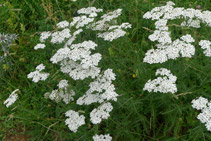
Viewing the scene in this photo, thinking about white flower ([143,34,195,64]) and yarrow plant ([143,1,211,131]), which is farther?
white flower ([143,34,195,64])

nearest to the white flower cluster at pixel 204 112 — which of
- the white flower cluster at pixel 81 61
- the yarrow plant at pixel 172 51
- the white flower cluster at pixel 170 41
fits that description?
the yarrow plant at pixel 172 51

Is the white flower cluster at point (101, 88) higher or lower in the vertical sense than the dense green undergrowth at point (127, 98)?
higher

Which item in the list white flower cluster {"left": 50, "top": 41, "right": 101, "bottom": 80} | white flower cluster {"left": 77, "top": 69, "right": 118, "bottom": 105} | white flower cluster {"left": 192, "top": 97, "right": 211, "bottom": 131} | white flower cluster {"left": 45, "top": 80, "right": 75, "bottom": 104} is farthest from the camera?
white flower cluster {"left": 45, "top": 80, "right": 75, "bottom": 104}

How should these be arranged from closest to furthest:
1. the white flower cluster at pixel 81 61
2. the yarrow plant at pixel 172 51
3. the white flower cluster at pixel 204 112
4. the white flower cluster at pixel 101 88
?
the white flower cluster at pixel 204 112 → the yarrow plant at pixel 172 51 → the white flower cluster at pixel 101 88 → the white flower cluster at pixel 81 61

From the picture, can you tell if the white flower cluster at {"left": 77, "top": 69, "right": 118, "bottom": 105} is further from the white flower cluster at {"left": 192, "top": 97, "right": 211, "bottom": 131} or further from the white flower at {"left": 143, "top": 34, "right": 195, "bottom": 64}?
the white flower cluster at {"left": 192, "top": 97, "right": 211, "bottom": 131}

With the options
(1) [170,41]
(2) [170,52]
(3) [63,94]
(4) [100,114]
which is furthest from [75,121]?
(1) [170,41]

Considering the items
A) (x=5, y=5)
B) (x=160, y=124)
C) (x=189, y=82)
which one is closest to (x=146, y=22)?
(x=189, y=82)

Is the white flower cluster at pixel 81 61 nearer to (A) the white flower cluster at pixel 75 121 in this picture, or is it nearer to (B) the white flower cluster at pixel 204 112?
(A) the white flower cluster at pixel 75 121

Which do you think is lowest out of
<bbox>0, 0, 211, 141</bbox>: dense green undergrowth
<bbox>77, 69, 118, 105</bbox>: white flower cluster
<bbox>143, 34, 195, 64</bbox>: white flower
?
<bbox>0, 0, 211, 141</bbox>: dense green undergrowth

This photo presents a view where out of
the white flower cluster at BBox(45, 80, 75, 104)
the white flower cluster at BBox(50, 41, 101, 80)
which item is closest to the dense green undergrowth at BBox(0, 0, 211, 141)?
the white flower cluster at BBox(45, 80, 75, 104)

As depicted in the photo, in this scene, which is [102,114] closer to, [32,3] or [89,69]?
[89,69]

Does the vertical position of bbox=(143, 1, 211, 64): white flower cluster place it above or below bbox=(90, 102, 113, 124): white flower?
above
